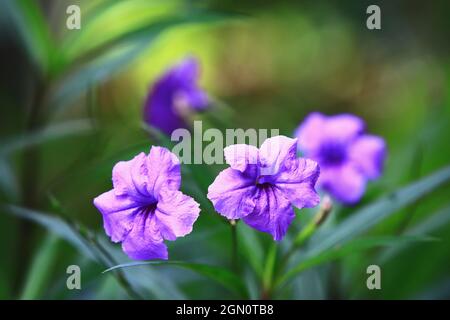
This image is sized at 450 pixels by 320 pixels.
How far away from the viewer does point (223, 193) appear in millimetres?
736

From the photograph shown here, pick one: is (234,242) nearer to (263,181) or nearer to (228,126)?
(263,181)

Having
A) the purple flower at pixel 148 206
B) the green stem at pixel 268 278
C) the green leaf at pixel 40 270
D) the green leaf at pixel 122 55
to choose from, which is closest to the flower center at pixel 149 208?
the purple flower at pixel 148 206

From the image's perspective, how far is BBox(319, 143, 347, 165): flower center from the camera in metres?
1.13

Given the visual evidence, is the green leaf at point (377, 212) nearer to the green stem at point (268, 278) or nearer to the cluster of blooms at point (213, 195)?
the green stem at point (268, 278)

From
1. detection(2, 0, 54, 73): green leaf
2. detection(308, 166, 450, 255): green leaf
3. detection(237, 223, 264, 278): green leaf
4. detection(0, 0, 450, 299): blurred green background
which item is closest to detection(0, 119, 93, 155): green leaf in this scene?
detection(0, 0, 450, 299): blurred green background

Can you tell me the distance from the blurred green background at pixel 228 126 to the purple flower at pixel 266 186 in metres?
0.13

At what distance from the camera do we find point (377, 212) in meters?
1.03

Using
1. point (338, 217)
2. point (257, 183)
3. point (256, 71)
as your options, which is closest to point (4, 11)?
point (256, 71)

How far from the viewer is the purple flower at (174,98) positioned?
4.05ft

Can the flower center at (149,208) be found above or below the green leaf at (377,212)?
below

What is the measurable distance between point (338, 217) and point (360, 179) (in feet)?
0.59

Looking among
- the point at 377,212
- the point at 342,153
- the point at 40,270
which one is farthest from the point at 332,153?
the point at 40,270

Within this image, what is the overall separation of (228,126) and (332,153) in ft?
0.62

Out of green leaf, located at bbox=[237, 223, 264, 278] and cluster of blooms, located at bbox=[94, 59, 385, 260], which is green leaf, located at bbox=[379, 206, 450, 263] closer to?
green leaf, located at bbox=[237, 223, 264, 278]
